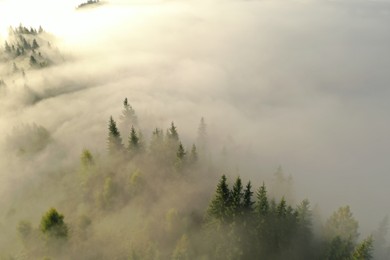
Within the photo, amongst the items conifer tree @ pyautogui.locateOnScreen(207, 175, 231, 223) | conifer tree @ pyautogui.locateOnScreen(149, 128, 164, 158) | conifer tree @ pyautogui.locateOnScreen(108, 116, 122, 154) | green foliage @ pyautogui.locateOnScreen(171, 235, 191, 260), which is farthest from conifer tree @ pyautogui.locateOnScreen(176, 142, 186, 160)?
conifer tree @ pyautogui.locateOnScreen(207, 175, 231, 223)

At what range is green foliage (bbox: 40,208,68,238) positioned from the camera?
8794cm

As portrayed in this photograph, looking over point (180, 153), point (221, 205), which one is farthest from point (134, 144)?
point (221, 205)

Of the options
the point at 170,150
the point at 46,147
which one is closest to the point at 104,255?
the point at 170,150

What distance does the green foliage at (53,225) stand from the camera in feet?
289

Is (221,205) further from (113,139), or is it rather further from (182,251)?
(113,139)

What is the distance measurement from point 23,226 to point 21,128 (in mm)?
92959

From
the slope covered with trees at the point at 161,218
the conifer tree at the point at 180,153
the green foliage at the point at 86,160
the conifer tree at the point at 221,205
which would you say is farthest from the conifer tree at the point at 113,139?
the conifer tree at the point at 221,205

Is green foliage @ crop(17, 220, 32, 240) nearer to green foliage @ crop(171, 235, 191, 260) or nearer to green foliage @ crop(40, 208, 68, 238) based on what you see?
green foliage @ crop(40, 208, 68, 238)

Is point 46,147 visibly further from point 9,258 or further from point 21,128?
point 9,258

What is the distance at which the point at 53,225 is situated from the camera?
8975 cm

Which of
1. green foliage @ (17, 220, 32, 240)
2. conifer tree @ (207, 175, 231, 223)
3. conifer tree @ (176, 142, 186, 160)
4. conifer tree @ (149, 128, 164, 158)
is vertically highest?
conifer tree @ (149, 128, 164, 158)

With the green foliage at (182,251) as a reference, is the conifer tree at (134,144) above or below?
above

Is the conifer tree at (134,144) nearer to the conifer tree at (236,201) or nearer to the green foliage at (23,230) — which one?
the green foliage at (23,230)

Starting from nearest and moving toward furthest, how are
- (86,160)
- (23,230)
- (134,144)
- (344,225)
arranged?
(344,225) < (23,230) < (86,160) < (134,144)
